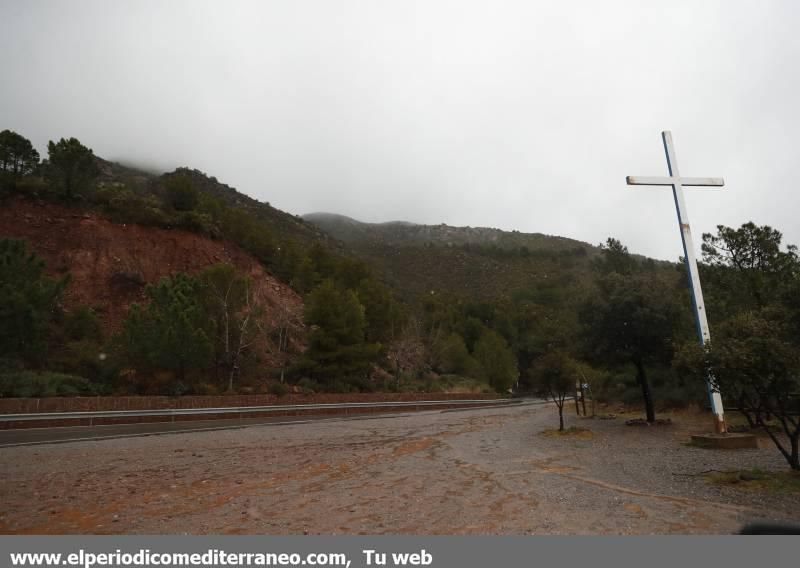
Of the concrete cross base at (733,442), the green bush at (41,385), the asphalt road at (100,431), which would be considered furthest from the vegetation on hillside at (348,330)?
the asphalt road at (100,431)

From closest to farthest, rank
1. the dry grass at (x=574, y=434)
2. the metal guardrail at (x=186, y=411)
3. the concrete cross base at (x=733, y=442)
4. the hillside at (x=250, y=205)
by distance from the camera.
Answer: the concrete cross base at (x=733, y=442)
the dry grass at (x=574, y=434)
the metal guardrail at (x=186, y=411)
the hillside at (x=250, y=205)

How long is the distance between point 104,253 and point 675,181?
4275cm

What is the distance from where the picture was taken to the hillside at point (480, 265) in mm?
106938

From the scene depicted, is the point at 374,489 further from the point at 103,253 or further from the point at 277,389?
the point at 103,253

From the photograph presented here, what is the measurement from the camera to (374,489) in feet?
30.3


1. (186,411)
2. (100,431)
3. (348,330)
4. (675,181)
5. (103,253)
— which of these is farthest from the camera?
(103,253)

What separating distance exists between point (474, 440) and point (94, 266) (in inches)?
1452

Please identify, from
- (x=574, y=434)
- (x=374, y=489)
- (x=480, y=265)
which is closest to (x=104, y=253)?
(x=574, y=434)

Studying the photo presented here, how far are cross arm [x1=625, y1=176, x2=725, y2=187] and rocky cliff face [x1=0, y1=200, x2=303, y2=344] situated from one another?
32.0 metres

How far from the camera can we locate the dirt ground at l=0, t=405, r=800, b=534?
6676mm

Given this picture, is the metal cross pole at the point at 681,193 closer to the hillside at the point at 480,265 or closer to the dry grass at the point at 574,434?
the dry grass at the point at 574,434

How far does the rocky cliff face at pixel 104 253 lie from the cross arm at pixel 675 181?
105 ft

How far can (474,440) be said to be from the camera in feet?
61.0

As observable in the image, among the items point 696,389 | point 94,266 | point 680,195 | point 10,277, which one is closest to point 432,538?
point 680,195
